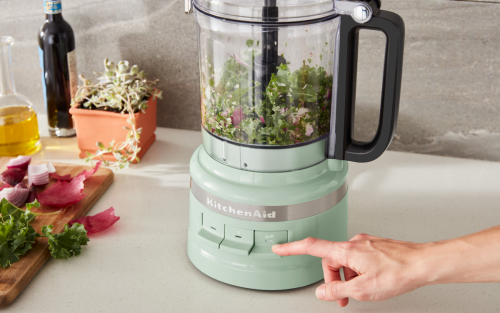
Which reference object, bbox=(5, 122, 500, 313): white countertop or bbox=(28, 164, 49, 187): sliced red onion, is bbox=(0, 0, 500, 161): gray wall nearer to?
bbox=(5, 122, 500, 313): white countertop

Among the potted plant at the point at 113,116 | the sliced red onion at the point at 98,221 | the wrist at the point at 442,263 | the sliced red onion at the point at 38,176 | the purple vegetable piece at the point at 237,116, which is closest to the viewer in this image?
the wrist at the point at 442,263

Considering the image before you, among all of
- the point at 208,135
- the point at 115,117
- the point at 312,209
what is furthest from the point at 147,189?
the point at 312,209

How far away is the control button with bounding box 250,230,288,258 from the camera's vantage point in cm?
82

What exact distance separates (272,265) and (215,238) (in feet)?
0.33

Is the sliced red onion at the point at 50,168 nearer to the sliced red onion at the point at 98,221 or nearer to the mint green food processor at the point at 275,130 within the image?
the sliced red onion at the point at 98,221

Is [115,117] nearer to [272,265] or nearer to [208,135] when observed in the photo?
[208,135]

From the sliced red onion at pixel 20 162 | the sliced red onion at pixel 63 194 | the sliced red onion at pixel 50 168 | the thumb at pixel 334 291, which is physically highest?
the sliced red onion at pixel 20 162

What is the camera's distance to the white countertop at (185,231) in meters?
0.84

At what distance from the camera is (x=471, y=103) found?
1.26m

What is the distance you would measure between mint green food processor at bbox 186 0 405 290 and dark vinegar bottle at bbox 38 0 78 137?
1.69 ft

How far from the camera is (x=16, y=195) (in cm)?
104

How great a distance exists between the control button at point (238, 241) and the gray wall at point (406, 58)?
630 mm

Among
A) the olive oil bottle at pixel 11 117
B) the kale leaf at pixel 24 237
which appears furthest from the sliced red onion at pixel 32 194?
the olive oil bottle at pixel 11 117

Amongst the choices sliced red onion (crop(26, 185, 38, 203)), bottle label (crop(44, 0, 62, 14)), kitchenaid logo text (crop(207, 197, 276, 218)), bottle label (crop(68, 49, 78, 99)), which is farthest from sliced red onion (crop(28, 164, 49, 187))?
kitchenaid logo text (crop(207, 197, 276, 218))
